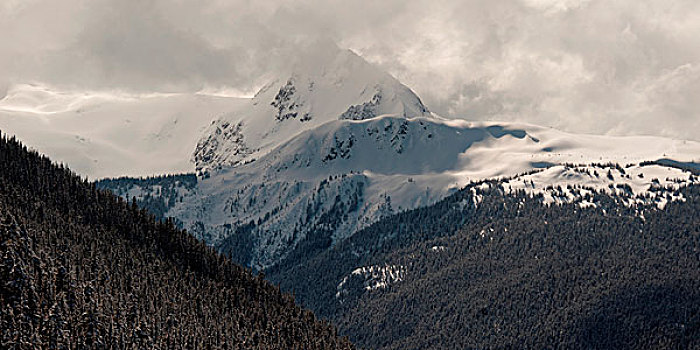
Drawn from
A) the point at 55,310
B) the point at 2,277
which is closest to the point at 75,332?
the point at 55,310

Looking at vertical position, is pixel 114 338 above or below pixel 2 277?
below

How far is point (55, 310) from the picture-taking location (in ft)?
600

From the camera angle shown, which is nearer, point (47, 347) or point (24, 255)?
point (47, 347)

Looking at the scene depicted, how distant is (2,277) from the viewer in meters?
186

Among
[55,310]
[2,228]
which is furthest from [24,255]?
[55,310]

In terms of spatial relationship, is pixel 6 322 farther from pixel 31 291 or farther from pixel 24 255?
pixel 24 255

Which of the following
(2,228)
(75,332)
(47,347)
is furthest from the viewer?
(2,228)

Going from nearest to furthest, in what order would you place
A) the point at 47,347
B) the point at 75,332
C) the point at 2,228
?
the point at 47,347 < the point at 75,332 < the point at 2,228

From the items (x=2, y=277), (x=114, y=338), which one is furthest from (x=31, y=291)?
(x=114, y=338)

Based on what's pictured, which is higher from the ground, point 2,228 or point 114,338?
point 2,228

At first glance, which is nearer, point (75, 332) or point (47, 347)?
point (47, 347)

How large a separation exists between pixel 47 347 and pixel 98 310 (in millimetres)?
25392

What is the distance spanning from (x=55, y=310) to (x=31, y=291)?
7457 mm

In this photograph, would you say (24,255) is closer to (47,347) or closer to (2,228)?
(2,228)
